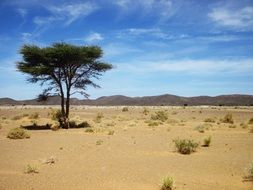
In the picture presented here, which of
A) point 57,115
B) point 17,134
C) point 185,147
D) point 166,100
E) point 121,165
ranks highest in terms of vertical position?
point 166,100

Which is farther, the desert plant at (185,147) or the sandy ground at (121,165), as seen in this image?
the desert plant at (185,147)

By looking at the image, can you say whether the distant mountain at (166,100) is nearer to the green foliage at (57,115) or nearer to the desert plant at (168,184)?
the green foliage at (57,115)

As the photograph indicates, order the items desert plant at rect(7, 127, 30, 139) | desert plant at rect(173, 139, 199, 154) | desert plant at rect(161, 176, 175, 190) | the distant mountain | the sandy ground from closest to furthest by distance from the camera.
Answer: desert plant at rect(161, 176, 175, 190), the sandy ground, desert plant at rect(173, 139, 199, 154), desert plant at rect(7, 127, 30, 139), the distant mountain

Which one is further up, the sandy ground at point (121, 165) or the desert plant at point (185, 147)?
the desert plant at point (185, 147)

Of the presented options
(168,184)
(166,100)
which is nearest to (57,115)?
(168,184)

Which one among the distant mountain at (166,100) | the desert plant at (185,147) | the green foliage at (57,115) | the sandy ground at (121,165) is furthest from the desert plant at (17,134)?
the distant mountain at (166,100)

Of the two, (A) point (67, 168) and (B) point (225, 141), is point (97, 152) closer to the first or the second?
(A) point (67, 168)

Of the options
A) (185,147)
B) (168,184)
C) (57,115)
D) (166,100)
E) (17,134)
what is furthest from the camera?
(166,100)

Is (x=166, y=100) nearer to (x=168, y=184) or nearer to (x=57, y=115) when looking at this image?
(x=57, y=115)

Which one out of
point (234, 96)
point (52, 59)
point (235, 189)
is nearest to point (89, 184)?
point (235, 189)

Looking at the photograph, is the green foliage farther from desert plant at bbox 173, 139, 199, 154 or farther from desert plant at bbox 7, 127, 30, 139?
desert plant at bbox 173, 139, 199, 154

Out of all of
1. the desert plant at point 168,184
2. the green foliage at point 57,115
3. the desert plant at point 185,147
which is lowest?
the desert plant at point 168,184

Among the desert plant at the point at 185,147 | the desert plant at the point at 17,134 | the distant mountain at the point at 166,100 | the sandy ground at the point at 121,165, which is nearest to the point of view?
the sandy ground at the point at 121,165

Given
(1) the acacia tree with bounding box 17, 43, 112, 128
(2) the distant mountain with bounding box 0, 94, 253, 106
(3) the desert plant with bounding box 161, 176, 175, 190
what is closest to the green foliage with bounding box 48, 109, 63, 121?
(1) the acacia tree with bounding box 17, 43, 112, 128
